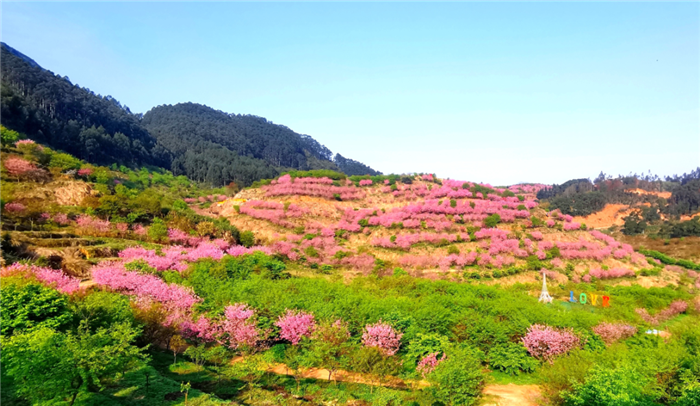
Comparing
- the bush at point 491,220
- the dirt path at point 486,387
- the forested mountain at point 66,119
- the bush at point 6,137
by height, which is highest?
the forested mountain at point 66,119

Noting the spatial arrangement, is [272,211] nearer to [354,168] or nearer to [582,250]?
[582,250]

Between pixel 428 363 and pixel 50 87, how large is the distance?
118122 mm

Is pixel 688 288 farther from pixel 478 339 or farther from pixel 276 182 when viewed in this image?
pixel 276 182

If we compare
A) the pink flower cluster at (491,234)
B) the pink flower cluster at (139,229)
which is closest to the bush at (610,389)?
the pink flower cluster at (491,234)

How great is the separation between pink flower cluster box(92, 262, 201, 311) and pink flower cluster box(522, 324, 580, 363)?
18081 mm

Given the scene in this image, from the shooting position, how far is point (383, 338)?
17547 millimetres

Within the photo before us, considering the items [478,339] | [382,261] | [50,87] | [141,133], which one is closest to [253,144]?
[141,133]

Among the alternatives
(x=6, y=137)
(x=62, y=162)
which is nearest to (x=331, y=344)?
(x=62, y=162)

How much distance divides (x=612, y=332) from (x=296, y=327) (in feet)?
56.3

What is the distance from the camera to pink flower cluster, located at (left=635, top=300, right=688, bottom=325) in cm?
2717

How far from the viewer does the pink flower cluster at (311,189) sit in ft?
181

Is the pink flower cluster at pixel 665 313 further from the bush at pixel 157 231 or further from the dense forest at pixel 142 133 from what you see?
the dense forest at pixel 142 133

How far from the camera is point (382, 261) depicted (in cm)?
4106

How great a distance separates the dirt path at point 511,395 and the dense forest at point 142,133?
78.7 metres
